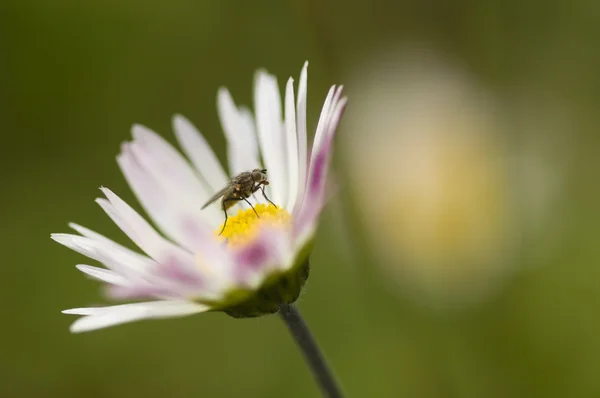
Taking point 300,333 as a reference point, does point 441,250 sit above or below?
below

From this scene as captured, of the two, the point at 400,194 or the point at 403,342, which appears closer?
the point at 403,342

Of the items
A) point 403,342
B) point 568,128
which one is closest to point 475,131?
point 568,128

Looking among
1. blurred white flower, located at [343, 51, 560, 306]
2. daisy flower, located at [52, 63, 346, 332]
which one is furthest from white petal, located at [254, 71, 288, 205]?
blurred white flower, located at [343, 51, 560, 306]

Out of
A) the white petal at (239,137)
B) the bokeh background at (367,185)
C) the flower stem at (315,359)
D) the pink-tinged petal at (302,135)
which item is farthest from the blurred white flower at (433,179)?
the flower stem at (315,359)

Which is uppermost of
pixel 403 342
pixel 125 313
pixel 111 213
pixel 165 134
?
pixel 165 134

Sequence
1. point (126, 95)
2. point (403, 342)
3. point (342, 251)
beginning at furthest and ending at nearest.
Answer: point (126, 95) < point (342, 251) < point (403, 342)

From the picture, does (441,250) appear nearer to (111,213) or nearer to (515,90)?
(515,90)

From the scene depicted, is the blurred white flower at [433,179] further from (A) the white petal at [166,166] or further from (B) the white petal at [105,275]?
(B) the white petal at [105,275]
